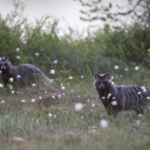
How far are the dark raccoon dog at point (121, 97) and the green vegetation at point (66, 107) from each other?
242mm

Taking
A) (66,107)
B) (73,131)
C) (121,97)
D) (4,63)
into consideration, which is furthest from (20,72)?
(73,131)

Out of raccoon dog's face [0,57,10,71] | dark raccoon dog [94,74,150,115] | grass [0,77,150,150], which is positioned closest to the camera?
grass [0,77,150,150]

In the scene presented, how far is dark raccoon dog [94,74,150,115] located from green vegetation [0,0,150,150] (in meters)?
0.24

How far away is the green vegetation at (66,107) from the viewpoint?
3905 mm

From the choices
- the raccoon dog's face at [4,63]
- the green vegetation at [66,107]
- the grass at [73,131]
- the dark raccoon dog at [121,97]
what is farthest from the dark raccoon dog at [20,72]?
the dark raccoon dog at [121,97]

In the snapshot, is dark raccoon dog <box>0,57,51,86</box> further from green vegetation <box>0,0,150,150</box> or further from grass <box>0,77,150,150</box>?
grass <box>0,77,150,150</box>

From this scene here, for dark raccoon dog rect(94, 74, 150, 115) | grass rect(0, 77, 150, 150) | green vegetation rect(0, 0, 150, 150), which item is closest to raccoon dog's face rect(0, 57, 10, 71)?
green vegetation rect(0, 0, 150, 150)

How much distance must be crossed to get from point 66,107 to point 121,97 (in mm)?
1608

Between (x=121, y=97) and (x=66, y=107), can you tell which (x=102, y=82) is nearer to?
(x=121, y=97)

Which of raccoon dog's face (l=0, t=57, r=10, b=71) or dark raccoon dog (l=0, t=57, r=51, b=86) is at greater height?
raccoon dog's face (l=0, t=57, r=10, b=71)

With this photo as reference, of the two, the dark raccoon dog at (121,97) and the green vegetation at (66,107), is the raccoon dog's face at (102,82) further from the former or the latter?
the green vegetation at (66,107)

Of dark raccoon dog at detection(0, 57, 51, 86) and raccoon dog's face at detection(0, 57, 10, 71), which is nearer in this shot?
raccoon dog's face at detection(0, 57, 10, 71)

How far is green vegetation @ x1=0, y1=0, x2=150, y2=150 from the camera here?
391 centimetres

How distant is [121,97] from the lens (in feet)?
20.7
